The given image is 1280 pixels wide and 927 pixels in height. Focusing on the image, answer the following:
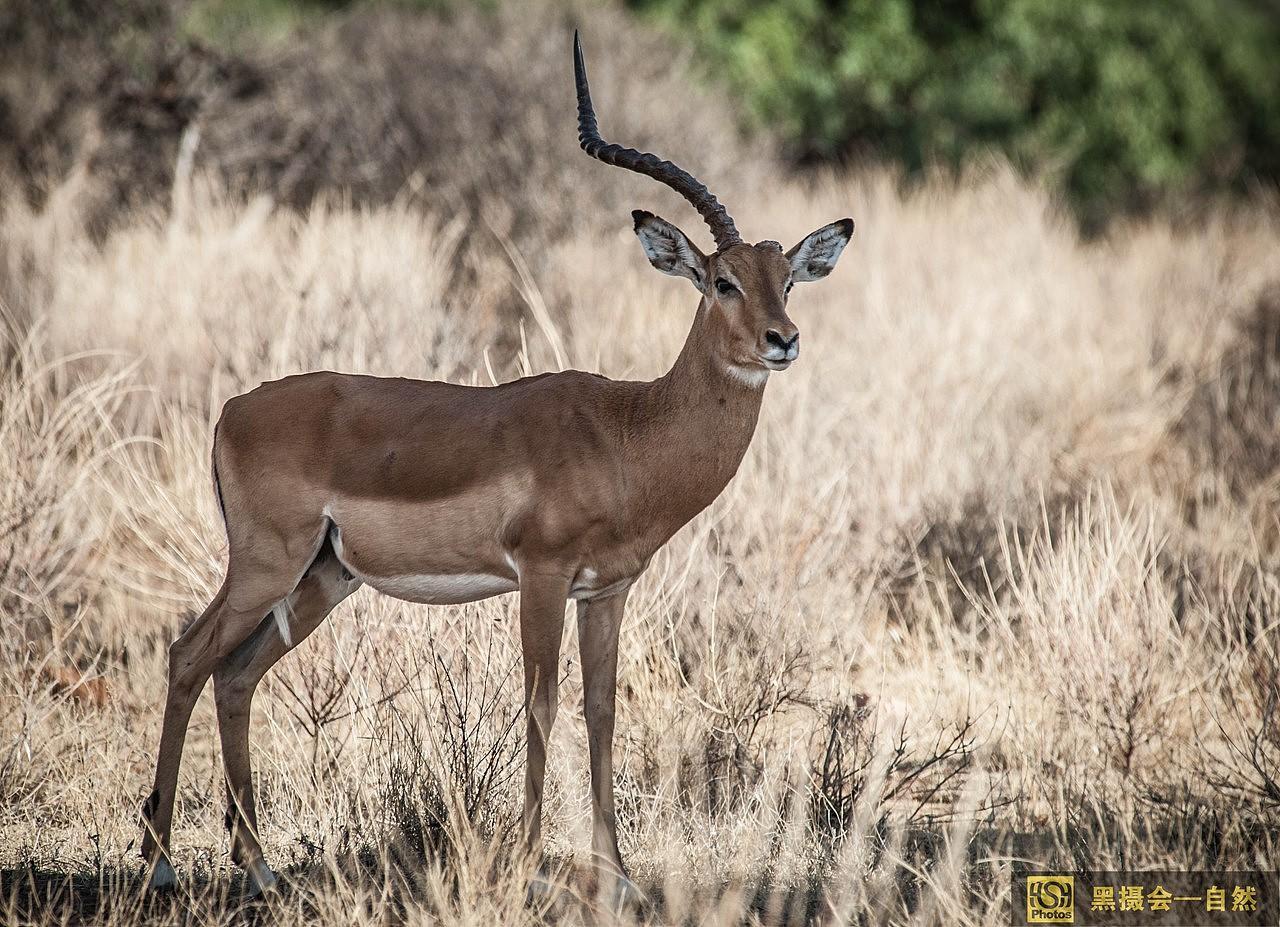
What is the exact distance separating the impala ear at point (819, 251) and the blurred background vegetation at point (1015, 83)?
43.1 ft

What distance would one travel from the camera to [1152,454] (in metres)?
9.80

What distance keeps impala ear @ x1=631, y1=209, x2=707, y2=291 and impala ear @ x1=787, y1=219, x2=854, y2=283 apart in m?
0.30

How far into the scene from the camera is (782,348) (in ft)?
14.1

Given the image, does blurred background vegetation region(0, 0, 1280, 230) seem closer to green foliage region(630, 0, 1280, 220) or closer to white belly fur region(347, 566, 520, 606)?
green foliage region(630, 0, 1280, 220)

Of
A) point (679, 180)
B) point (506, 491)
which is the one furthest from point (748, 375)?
point (506, 491)

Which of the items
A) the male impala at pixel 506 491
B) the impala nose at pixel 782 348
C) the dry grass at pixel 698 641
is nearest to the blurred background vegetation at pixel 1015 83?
the dry grass at pixel 698 641

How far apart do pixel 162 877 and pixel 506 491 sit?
1.57m

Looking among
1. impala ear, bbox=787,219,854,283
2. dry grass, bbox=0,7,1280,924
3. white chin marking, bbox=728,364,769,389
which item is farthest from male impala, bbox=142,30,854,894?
dry grass, bbox=0,7,1280,924

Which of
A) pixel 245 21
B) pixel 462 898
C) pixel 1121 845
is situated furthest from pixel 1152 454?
pixel 245 21

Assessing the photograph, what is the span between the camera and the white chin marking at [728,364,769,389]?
4.51 m

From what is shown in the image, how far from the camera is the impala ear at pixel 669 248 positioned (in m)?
4.74

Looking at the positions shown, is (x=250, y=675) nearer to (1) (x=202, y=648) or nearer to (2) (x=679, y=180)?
(1) (x=202, y=648)

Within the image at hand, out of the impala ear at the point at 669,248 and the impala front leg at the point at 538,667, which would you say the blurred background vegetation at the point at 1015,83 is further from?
the impala front leg at the point at 538,667

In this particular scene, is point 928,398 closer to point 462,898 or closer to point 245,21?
point 462,898
